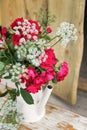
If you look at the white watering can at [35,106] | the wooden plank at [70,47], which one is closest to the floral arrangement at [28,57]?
the white watering can at [35,106]

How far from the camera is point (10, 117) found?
106 centimetres

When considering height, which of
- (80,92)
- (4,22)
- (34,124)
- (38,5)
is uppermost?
(38,5)

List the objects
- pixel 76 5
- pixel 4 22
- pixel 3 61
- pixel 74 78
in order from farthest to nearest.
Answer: pixel 4 22 < pixel 74 78 < pixel 76 5 < pixel 3 61

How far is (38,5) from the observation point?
7.25 feet

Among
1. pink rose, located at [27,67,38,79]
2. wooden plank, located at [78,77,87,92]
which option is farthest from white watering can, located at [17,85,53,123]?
wooden plank, located at [78,77,87,92]

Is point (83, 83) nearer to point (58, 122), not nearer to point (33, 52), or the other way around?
point (58, 122)

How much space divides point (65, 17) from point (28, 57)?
1241 mm

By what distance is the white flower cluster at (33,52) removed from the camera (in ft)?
2.83

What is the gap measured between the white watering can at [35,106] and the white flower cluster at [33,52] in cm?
23

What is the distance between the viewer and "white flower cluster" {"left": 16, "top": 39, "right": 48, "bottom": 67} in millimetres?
862

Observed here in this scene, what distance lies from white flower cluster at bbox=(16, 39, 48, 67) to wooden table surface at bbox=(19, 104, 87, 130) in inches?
13.4

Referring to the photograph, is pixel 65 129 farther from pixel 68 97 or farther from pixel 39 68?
pixel 68 97

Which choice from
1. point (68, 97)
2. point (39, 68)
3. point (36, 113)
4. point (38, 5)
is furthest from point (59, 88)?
point (39, 68)

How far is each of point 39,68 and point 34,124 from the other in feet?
0.99
